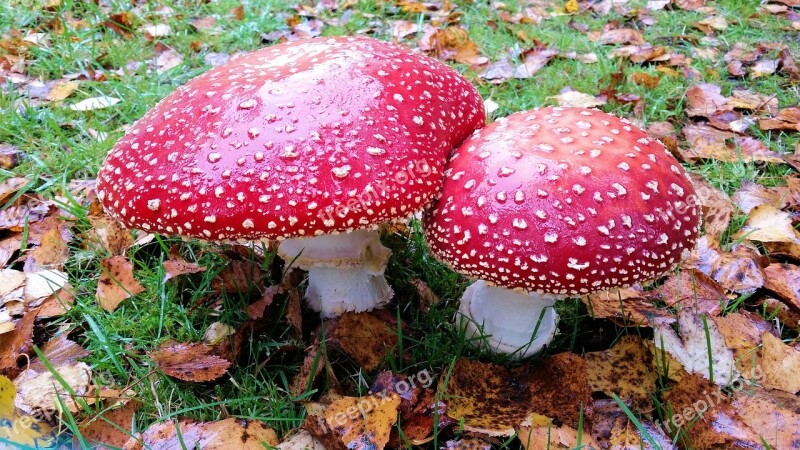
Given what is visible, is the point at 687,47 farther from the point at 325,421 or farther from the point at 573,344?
the point at 325,421

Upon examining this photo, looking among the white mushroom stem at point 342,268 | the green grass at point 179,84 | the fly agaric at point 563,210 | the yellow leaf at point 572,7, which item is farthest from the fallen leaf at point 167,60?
the yellow leaf at point 572,7

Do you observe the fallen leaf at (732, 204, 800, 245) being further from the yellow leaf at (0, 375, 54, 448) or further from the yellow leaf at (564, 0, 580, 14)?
the yellow leaf at (564, 0, 580, 14)

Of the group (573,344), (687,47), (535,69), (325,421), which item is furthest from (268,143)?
(687,47)

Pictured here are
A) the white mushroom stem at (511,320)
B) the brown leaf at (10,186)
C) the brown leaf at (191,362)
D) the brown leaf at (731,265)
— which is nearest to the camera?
the brown leaf at (191,362)

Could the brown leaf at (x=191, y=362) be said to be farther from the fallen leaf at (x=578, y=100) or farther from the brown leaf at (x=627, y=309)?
the fallen leaf at (x=578, y=100)

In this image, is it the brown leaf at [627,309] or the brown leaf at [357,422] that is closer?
the brown leaf at [357,422]

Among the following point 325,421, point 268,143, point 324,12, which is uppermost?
point 268,143

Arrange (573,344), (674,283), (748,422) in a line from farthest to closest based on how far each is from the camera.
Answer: (674,283)
(573,344)
(748,422)
